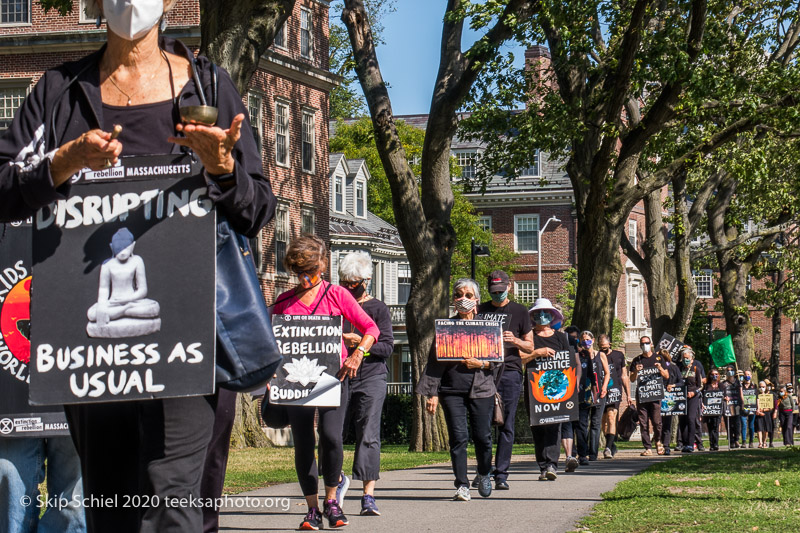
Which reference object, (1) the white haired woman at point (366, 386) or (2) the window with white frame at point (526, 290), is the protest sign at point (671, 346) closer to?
(1) the white haired woman at point (366, 386)

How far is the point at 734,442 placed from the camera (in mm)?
33875

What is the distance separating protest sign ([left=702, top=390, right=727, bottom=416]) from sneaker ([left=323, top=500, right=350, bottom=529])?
916 inches

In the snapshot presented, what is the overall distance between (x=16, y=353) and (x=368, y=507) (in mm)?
4793

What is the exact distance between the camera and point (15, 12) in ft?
128

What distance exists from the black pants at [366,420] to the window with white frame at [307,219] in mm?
34987

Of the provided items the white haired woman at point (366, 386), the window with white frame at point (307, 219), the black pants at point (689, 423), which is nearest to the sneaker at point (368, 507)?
the white haired woman at point (366, 386)

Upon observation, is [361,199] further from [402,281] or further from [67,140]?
[67,140]

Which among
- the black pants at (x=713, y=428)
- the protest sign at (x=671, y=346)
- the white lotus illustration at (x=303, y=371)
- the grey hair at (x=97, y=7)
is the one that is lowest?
the black pants at (x=713, y=428)

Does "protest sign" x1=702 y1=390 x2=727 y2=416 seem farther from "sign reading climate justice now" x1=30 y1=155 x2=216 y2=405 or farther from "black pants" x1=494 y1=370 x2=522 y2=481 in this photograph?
"sign reading climate justice now" x1=30 y1=155 x2=216 y2=405

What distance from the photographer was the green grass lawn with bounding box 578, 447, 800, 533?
8.58 metres

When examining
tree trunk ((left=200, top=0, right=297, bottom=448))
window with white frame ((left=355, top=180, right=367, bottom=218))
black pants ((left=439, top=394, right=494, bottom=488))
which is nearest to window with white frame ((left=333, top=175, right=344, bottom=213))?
window with white frame ((left=355, top=180, right=367, bottom=218))

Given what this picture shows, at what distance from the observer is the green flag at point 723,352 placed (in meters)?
38.1

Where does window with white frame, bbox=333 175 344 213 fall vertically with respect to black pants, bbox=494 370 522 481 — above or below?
above

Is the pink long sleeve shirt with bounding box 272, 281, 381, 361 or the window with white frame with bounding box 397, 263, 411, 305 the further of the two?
the window with white frame with bounding box 397, 263, 411, 305
